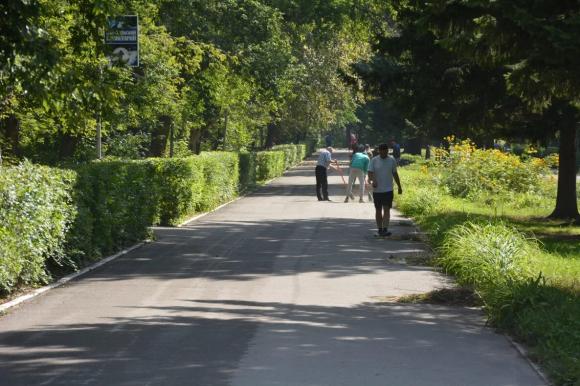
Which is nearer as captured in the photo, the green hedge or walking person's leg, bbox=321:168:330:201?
walking person's leg, bbox=321:168:330:201

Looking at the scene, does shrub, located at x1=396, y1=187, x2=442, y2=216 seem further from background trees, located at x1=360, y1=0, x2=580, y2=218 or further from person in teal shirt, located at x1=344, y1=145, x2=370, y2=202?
person in teal shirt, located at x1=344, y1=145, x2=370, y2=202

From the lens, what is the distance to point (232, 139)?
57.4m

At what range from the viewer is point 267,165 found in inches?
1924

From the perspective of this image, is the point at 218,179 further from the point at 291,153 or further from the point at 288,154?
the point at 291,153

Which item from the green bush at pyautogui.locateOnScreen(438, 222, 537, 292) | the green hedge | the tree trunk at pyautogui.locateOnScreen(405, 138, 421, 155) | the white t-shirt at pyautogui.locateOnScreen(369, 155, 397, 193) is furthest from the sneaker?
the tree trunk at pyautogui.locateOnScreen(405, 138, 421, 155)

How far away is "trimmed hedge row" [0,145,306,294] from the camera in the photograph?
11.4m

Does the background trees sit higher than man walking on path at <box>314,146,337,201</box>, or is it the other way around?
the background trees

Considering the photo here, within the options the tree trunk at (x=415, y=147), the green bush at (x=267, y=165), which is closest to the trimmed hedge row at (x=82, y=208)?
the green bush at (x=267, y=165)

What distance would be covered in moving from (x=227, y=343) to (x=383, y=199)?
1159 centimetres

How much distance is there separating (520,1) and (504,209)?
15712mm

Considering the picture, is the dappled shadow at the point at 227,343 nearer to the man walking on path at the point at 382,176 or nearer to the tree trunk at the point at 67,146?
the man walking on path at the point at 382,176

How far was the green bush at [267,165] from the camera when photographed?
154ft

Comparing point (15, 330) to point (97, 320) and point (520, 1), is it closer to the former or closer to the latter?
point (97, 320)

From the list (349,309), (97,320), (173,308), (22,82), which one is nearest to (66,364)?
(97,320)
